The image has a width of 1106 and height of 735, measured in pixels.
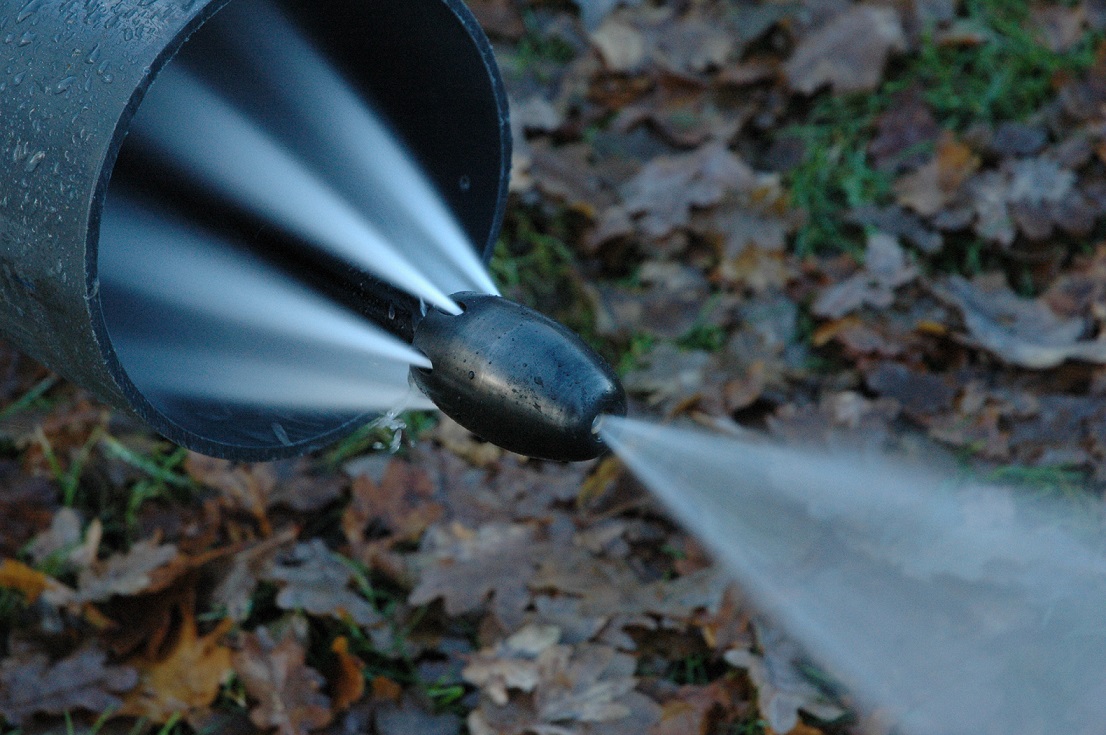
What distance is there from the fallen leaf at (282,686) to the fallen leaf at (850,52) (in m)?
2.49

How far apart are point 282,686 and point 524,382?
107 cm

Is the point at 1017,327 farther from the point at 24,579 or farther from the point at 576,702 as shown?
the point at 24,579

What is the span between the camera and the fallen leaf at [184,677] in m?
2.22

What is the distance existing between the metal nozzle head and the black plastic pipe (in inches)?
7.3

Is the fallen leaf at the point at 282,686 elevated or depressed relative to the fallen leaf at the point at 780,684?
elevated

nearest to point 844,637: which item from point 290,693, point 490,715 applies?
point 490,715

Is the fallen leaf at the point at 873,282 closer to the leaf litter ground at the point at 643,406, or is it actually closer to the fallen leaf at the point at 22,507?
the leaf litter ground at the point at 643,406

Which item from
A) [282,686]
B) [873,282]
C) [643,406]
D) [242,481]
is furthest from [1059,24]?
[282,686]

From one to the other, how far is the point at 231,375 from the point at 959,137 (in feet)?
8.38

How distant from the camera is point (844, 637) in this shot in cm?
221

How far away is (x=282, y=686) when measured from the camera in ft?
7.11

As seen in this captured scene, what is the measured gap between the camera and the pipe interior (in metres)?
1.73

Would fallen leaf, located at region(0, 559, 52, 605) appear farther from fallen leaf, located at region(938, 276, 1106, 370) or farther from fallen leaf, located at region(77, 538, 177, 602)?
fallen leaf, located at region(938, 276, 1106, 370)

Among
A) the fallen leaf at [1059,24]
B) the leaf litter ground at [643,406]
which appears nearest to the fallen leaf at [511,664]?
the leaf litter ground at [643,406]
